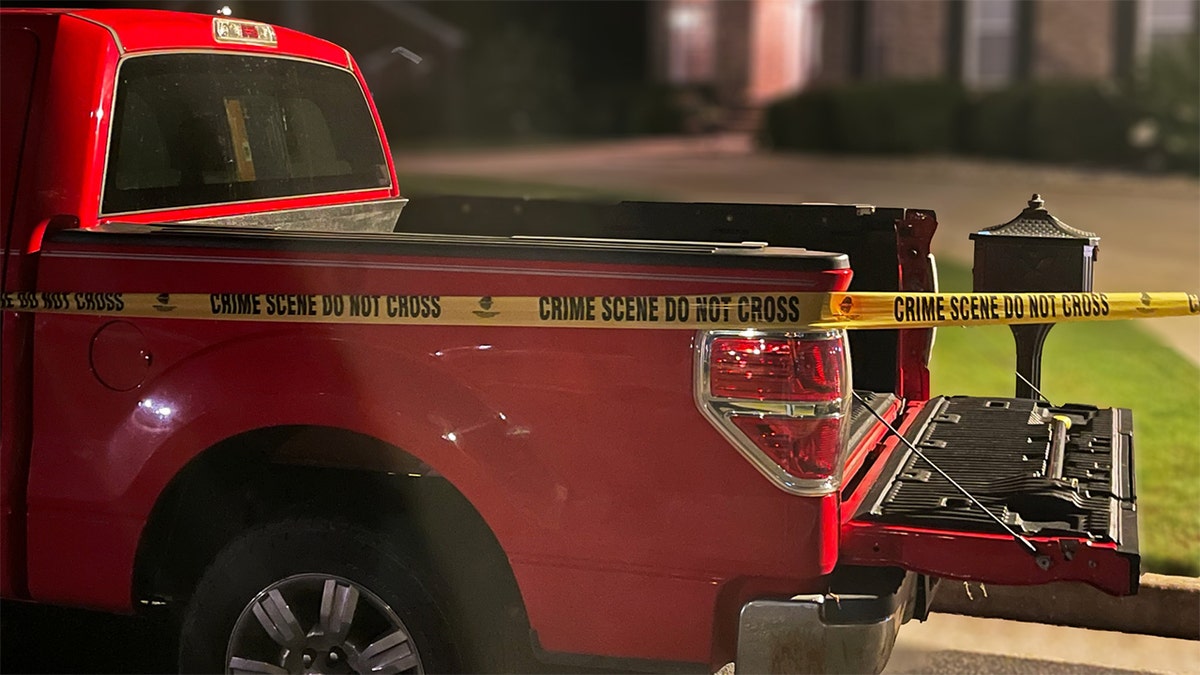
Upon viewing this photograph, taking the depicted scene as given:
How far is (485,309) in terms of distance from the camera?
3176mm

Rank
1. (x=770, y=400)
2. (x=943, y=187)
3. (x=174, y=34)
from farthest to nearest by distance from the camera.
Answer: (x=943, y=187) → (x=174, y=34) → (x=770, y=400)

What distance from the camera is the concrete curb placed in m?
4.70

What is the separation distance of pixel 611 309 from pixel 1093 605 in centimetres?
247

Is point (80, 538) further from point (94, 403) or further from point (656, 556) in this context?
point (656, 556)

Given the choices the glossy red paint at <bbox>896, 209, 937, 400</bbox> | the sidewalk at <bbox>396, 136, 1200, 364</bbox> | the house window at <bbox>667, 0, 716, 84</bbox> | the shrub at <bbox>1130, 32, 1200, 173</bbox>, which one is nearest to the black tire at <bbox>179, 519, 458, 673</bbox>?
the glossy red paint at <bbox>896, 209, 937, 400</bbox>

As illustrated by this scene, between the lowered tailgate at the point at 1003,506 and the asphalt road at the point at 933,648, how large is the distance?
892 millimetres

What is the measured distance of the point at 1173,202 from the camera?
1683 centimetres

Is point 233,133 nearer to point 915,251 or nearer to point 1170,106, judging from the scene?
point 915,251

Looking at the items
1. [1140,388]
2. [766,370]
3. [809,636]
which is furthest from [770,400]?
[1140,388]

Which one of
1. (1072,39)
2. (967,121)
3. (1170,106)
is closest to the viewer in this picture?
(1170,106)

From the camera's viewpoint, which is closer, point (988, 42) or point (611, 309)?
point (611, 309)

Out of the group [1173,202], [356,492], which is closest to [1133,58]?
[1173,202]

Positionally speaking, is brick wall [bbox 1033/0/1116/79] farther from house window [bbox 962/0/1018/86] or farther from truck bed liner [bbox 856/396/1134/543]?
truck bed liner [bbox 856/396/1134/543]

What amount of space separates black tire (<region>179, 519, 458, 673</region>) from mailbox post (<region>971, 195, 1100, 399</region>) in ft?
7.30
